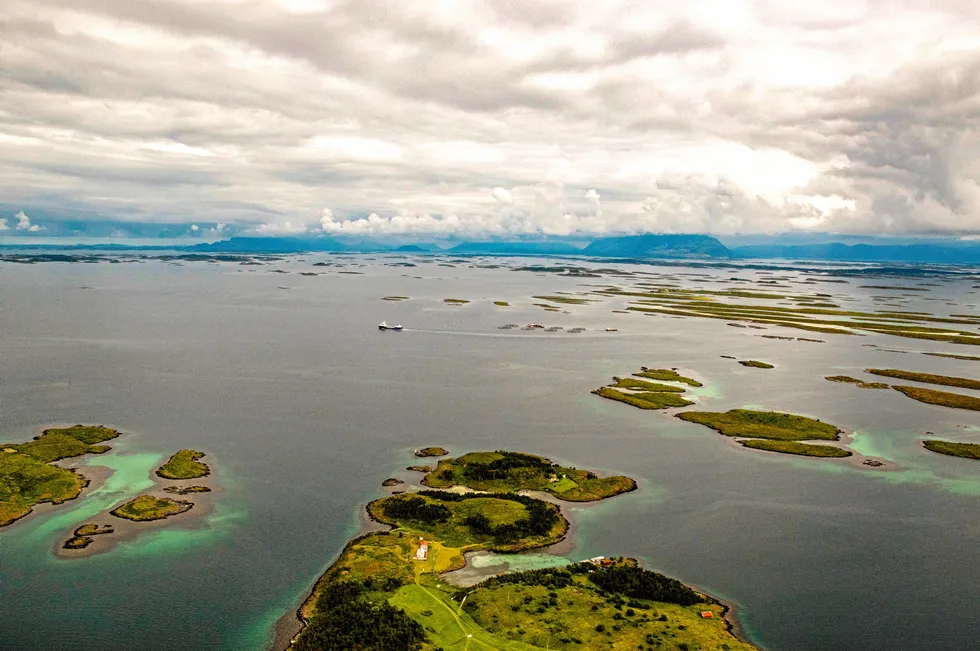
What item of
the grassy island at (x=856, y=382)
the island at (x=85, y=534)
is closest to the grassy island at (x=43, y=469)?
the island at (x=85, y=534)

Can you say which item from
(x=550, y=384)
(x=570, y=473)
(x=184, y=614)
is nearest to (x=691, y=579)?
(x=570, y=473)

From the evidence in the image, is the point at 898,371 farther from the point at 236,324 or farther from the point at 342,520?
the point at 236,324

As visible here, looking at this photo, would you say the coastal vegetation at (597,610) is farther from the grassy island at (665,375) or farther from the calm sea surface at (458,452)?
the grassy island at (665,375)

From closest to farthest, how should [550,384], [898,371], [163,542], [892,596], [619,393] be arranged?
[892,596]
[163,542]
[619,393]
[550,384]
[898,371]

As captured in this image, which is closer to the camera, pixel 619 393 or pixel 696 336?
pixel 619 393

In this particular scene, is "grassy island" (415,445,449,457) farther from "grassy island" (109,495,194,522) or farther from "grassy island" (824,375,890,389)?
"grassy island" (824,375,890,389)

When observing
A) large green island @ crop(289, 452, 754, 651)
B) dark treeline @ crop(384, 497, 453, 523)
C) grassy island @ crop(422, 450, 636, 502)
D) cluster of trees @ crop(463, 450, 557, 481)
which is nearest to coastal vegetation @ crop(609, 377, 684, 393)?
cluster of trees @ crop(463, 450, 557, 481)
